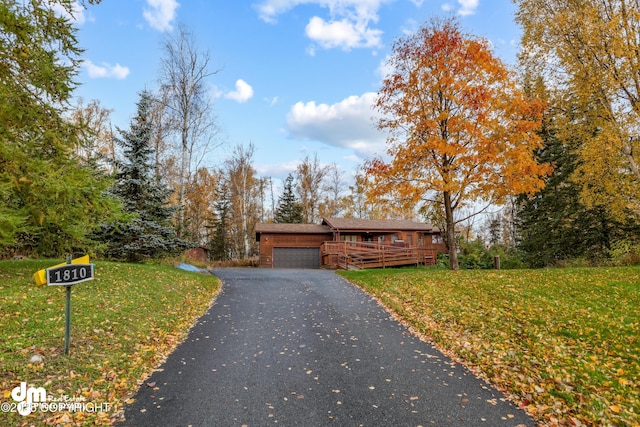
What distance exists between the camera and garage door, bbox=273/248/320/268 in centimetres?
2577

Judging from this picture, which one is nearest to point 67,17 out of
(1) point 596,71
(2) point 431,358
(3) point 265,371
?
(3) point 265,371

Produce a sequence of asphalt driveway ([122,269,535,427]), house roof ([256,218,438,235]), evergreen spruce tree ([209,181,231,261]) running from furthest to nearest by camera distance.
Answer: evergreen spruce tree ([209,181,231,261])
house roof ([256,218,438,235])
asphalt driveway ([122,269,535,427])

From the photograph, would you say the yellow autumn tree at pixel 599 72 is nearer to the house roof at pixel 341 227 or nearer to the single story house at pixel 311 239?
the single story house at pixel 311 239

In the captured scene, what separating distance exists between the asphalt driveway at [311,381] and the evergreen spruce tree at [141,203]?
822cm

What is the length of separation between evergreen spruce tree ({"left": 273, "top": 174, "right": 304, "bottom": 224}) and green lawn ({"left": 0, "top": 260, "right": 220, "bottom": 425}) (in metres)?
25.9

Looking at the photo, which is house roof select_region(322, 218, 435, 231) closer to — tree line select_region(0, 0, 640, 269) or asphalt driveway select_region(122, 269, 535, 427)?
tree line select_region(0, 0, 640, 269)

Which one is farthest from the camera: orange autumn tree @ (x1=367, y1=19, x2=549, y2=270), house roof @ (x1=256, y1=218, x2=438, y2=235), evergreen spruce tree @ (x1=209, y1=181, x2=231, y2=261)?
evergreen spruce tree @ (x1=209, y1=181, x2=231, y2=261)

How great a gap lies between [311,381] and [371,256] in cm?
1615

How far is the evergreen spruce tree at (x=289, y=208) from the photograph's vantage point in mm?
35312

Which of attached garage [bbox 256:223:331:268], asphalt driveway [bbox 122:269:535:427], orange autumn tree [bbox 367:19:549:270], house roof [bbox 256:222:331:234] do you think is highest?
orange autumn tree [bbox 367:19:549:270]

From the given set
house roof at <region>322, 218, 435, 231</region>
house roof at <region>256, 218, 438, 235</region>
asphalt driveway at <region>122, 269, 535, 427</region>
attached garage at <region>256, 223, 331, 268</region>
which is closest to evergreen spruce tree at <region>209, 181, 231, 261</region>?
house roof at <region>256, 218, 438, 235</region>

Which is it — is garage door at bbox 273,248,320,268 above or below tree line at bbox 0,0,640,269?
below

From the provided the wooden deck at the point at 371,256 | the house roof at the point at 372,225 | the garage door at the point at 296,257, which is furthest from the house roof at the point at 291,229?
the wooden deck at the point at 371,256

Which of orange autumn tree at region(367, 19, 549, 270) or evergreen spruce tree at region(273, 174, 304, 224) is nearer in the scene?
orange autumn tree at region(367, 19, 549, 270)
